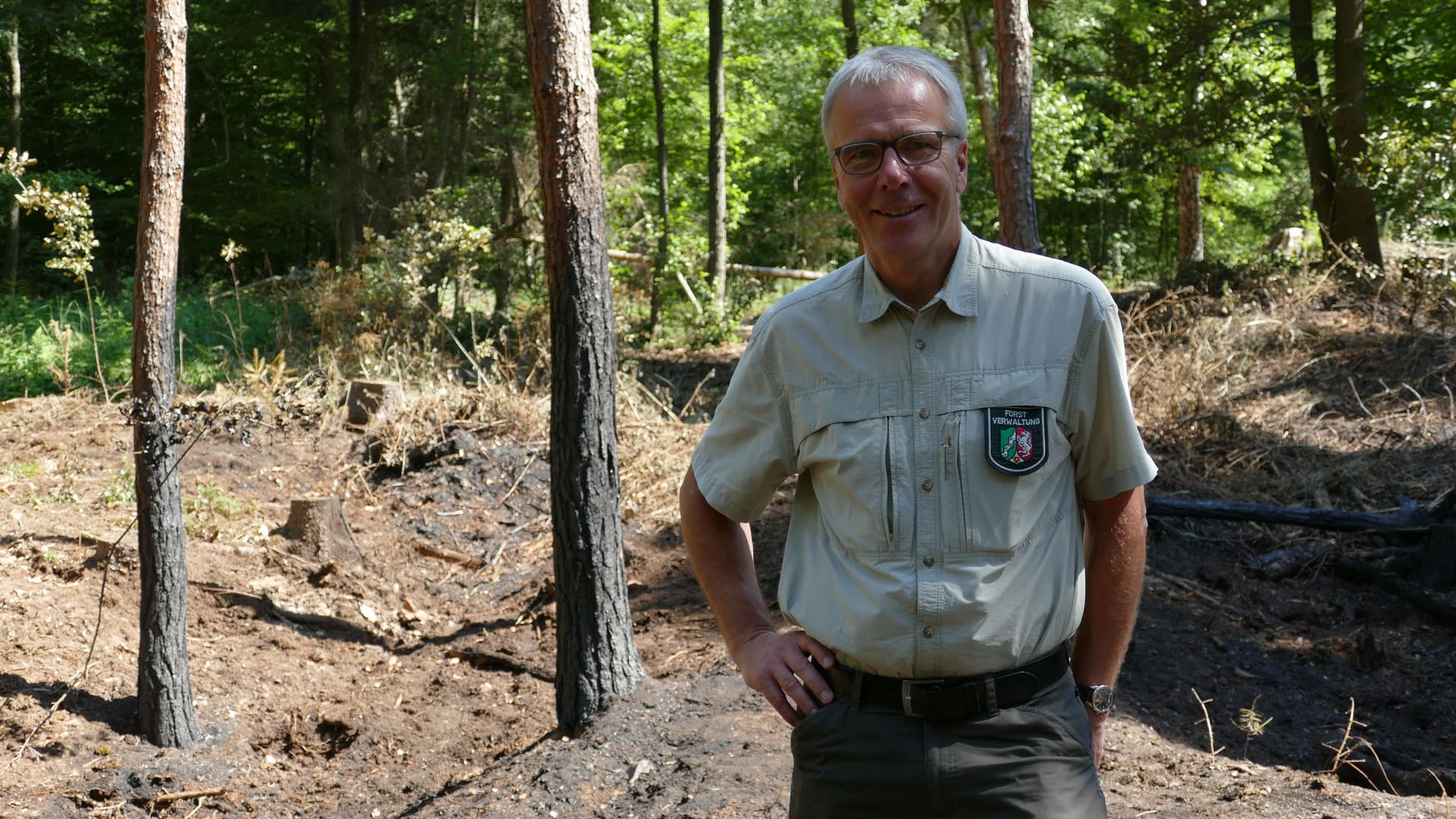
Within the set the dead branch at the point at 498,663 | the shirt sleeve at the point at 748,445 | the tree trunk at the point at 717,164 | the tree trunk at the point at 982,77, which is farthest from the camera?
the tree trunk at the point at 717,164

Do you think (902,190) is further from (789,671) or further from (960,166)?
(789,671)

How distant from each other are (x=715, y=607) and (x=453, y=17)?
20.6 m

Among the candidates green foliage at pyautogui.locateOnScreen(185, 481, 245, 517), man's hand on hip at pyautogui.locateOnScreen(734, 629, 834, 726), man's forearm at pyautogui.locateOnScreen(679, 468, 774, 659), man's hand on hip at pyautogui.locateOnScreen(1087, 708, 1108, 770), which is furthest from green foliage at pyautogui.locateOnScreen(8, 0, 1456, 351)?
man's hand on hip at pyautogui.locateOnScreen(1087, 708, 1108, 770)

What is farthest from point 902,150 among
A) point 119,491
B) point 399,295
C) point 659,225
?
point 659,225

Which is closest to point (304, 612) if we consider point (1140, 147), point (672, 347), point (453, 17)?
point (672, 347)

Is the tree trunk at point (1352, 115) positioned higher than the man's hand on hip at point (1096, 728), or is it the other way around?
the tree trunk at point (1352, 115)

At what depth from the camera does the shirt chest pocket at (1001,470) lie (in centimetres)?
204

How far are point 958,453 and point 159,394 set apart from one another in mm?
4450

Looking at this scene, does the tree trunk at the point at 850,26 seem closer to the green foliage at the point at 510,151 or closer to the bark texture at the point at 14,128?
the green foliage at the point at 510,151

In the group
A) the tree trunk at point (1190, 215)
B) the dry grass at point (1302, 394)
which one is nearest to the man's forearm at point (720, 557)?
the dry grass at point (1302, 394)

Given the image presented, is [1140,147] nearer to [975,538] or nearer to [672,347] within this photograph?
[672,347]

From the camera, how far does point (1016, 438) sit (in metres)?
2.05

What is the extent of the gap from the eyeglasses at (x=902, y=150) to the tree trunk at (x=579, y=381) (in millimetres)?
3326

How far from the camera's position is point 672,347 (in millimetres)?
17359
